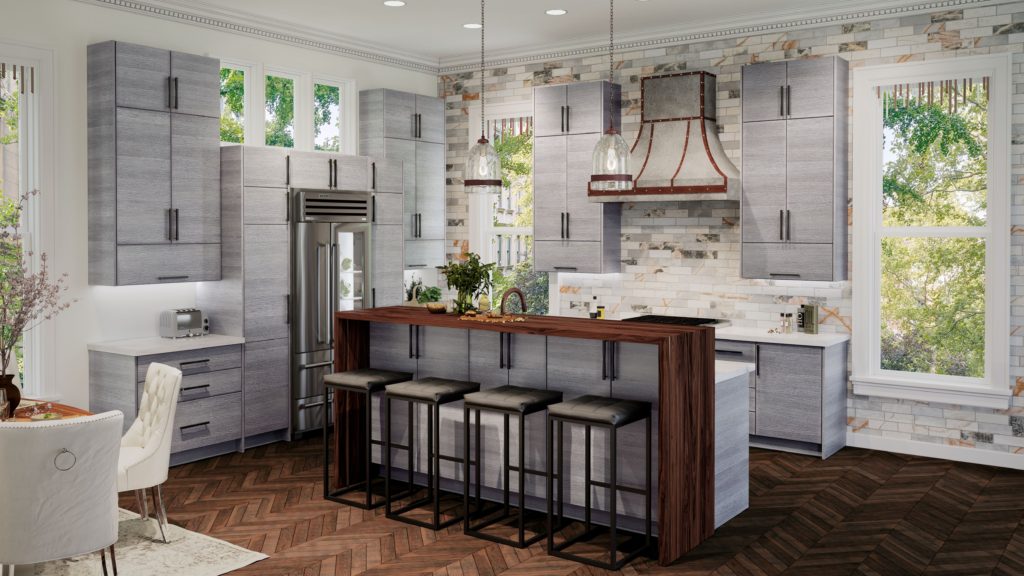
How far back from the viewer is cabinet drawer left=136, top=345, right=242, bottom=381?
19.2 feet

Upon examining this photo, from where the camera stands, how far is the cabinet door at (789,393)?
20.6 ft

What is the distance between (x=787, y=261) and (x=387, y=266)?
3.16m

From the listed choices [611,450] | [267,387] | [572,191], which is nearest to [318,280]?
[267,387]

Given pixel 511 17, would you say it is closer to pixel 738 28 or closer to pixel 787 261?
pixel 738 28

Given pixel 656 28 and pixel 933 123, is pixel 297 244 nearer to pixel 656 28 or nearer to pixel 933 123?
pixel 656 28

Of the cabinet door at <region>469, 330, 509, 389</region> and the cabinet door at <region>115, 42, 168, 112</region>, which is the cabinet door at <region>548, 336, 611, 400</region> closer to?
the cabinet door at <region>469, 330, 509, 389</region>

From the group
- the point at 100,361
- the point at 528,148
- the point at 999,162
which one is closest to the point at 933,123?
the point at 999,162

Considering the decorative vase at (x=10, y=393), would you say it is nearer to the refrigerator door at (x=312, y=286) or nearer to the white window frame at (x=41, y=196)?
the white window frame at (x=41, y=196)

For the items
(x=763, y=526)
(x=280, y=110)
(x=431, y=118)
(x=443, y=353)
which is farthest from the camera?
(x=431, y=118)

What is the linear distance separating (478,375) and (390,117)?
348 centimetres

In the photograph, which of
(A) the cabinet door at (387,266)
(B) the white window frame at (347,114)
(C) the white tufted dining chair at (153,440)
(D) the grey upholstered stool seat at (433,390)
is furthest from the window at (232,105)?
(D) the grey upholstered stool seat at (433,390)

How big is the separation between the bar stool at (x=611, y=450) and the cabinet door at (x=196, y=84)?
3.47 m

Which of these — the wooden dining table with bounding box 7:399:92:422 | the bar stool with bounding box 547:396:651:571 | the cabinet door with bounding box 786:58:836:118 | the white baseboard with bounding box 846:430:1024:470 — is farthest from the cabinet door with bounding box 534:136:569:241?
the wooden dining table with bounding box 7:399:92:422

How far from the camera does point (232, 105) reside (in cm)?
704
